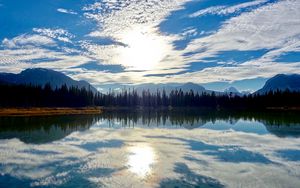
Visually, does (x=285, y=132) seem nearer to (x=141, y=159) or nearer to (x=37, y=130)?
(x=141, y=159)

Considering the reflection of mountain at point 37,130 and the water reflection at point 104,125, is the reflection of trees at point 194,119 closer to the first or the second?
the water reflection at point 104,125

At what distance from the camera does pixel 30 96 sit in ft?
469

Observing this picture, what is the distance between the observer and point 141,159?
95.6 ft

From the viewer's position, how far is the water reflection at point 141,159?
24.1 m

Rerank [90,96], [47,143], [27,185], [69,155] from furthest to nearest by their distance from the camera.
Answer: [90,96] < [47,143] < [69,155] < [27,185]

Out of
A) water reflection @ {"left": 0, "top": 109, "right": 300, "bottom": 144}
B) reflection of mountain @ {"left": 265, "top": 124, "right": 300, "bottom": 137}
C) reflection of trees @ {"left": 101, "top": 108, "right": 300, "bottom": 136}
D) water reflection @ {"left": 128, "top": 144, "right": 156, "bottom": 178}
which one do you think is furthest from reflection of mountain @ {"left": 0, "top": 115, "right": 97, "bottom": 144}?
reflection of mountain @ {"left": 265, "top": 124, "right": 300, "bottom": 137}

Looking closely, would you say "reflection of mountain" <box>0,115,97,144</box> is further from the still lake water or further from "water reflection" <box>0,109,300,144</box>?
the still lake water

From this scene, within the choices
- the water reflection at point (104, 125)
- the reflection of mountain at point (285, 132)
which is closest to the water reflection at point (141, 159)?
the water reflection at point (104, 125)

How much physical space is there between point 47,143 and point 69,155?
9.48 meters

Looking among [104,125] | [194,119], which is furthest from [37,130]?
[194,119]

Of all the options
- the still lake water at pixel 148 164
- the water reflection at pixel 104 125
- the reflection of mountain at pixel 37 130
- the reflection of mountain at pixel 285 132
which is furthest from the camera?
the reflection of mountain at pixel 285 132

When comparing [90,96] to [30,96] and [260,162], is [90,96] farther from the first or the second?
[260,162]

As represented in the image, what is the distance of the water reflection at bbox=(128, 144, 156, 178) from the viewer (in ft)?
78.9

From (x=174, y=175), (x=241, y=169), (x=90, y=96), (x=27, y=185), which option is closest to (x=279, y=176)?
(x=241, y=169)
